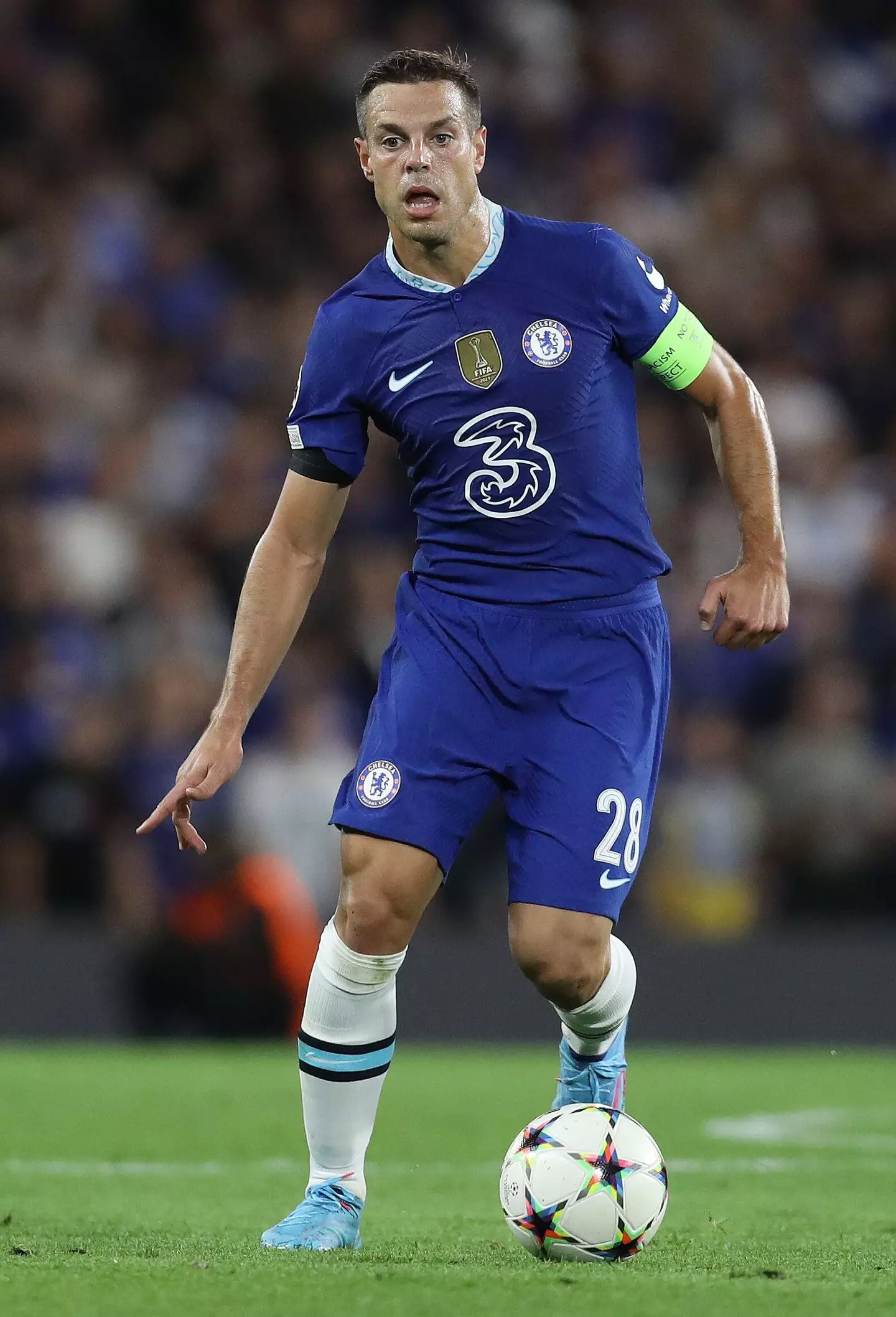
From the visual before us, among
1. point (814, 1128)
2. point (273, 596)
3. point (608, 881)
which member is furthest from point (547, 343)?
point (814, 1128)

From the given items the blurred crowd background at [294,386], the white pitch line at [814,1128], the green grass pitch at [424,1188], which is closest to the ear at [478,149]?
the green grass pitch at [424,1188]

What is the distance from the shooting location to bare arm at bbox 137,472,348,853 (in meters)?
4.56

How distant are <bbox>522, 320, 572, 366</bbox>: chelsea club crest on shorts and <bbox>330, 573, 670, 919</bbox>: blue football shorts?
0.53 metres

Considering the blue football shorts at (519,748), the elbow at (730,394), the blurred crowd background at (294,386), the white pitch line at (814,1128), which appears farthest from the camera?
the blurred crowd background at (294,386)

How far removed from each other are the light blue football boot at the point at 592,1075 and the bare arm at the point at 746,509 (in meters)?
1.05

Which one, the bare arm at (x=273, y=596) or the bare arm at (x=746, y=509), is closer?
the bare arm at (x=746, y=509)

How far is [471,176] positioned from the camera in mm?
4508

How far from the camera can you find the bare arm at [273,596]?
179 inches

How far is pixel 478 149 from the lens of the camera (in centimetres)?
459

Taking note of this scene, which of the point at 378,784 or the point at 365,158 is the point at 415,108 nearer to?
the point at 365,158

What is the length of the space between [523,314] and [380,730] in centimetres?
96

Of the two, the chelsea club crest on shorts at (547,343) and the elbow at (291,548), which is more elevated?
the chelsea club crest on shorts at (547,343)

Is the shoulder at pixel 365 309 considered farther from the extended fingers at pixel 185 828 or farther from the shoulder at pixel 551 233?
the extended fingers at pixel 185 828

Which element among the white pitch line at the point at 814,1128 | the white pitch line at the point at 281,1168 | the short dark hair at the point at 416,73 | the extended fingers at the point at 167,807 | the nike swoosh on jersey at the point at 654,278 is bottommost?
the white pitch line at the point at 281,1168
